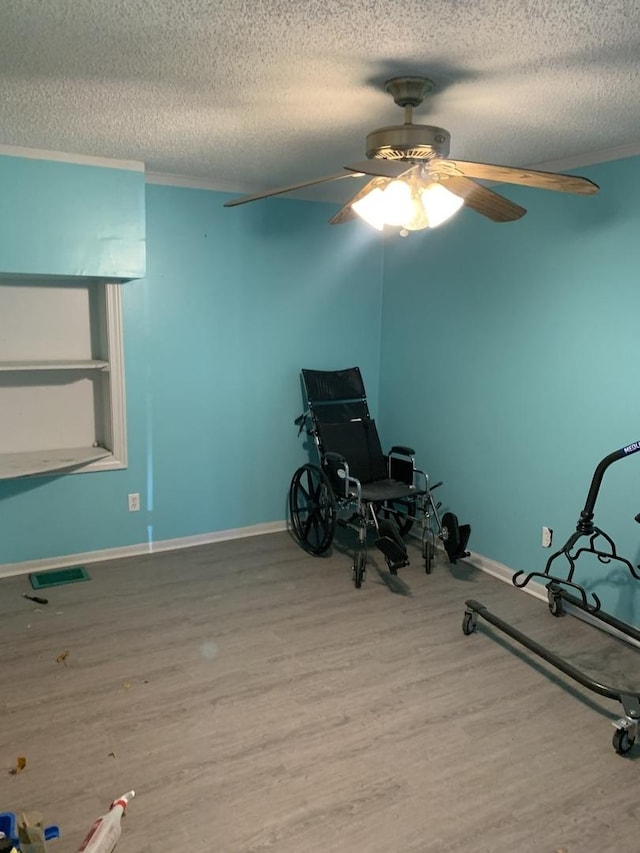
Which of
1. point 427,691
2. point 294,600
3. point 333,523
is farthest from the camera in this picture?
point 333,523

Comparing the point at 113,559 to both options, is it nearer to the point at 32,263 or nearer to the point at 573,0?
the point at 32,263

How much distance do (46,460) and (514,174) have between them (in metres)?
2.89

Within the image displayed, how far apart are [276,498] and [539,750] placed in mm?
2562

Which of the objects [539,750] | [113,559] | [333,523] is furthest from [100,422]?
[539,750]

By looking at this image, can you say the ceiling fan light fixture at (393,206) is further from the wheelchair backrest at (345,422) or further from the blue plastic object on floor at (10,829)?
the blue plastic object on floor at (10,829)

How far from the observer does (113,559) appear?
396 centimetres

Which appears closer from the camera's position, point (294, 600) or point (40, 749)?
point (40, 749)

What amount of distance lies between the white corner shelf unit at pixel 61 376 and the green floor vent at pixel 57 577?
598mm

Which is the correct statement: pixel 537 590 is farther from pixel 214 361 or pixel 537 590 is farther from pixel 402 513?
pixel 214 361

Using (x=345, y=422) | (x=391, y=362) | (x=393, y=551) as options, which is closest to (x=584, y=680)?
(x=393, y=551)

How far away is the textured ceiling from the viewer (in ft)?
5.47

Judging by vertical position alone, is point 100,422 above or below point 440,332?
below

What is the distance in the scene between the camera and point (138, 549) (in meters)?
4.06

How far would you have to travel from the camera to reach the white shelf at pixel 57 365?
3431 mm
